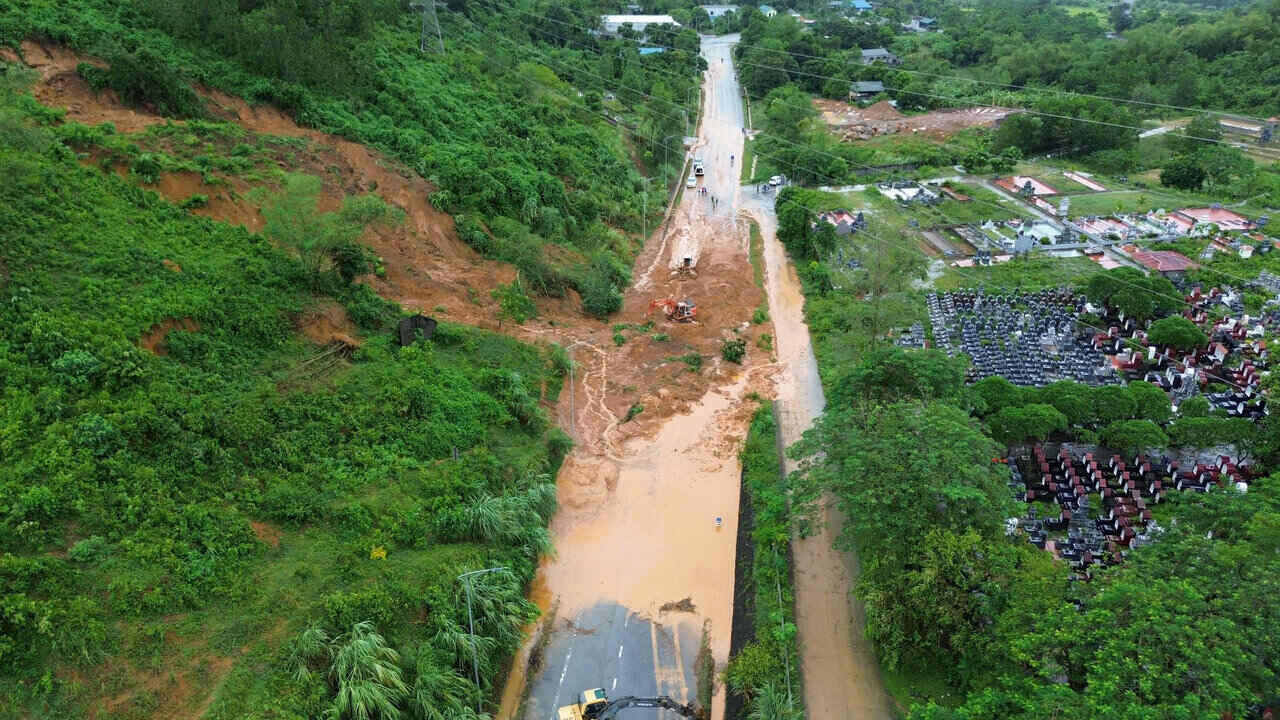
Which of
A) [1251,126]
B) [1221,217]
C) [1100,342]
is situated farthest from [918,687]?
[1251,126]

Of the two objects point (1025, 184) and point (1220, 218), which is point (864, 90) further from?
point (1220, 218)

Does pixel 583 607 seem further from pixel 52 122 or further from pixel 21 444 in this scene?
pixel 52 122

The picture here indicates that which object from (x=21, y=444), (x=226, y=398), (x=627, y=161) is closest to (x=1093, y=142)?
(x=627, y=161)

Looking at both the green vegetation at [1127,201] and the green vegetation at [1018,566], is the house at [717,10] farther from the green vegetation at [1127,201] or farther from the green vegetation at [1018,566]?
the green vegetation at [1018,566]

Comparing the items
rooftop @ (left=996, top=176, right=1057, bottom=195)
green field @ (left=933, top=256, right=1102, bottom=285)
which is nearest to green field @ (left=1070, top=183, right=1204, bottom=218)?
rooftop @ (left=996, top=176, right=1057, bottom=195)

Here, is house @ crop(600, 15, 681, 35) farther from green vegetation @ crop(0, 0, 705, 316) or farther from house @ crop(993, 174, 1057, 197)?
house @ crop(993, 174, 1057, 197)

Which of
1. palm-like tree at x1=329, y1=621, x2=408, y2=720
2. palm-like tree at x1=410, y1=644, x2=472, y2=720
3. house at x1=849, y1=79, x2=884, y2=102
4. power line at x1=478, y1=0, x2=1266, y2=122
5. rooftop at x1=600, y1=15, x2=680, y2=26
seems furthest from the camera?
rooftop at x1=600, y1=15, x2=680, y2=26

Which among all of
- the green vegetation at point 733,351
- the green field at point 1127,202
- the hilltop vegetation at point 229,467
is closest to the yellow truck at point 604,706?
the hilltop vegetation at point 229,467
